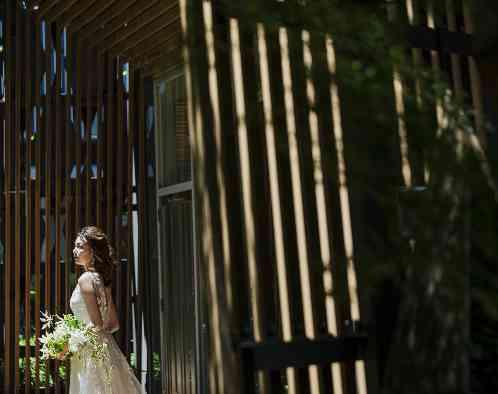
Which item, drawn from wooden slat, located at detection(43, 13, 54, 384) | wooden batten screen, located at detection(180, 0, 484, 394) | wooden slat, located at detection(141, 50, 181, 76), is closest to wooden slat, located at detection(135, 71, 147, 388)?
wooden slat, located at detection(141, 50, 181, 76)

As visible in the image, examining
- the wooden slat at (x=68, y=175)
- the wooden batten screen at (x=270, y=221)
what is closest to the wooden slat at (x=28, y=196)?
the wooden slat at (x=68, y=175)

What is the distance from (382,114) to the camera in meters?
1.37

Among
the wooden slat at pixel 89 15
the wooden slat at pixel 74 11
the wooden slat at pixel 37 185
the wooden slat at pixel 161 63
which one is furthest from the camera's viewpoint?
the wooden slat at pixel 37 185

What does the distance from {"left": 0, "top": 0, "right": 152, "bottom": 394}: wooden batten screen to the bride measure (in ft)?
5.15

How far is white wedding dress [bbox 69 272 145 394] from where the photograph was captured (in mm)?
5098

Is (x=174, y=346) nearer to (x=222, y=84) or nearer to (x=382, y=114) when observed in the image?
(x=222, y=84)

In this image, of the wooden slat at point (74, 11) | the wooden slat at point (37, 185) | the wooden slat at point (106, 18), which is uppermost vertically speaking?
the wooden slat at point (74, 11)

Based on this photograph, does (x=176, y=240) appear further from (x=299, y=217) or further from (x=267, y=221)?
(x=267, y=221)

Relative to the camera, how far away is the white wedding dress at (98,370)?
5.10 meters

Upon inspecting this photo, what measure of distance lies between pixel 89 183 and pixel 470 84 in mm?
4377

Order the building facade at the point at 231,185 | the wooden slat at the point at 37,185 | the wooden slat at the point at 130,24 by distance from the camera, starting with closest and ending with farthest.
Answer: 1. the building facade at the point at 231,185
2. the wooden slat at the point at 130,24
3. the wooden slat at the point at 37,185

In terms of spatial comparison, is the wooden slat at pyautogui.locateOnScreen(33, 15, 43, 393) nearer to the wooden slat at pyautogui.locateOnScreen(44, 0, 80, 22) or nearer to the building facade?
the building facade

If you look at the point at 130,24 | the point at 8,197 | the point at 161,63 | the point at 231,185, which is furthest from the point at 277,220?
the point at 8,197

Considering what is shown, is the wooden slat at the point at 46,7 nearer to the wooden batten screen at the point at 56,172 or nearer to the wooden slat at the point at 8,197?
the wooden batten screen at the point at 56,172
